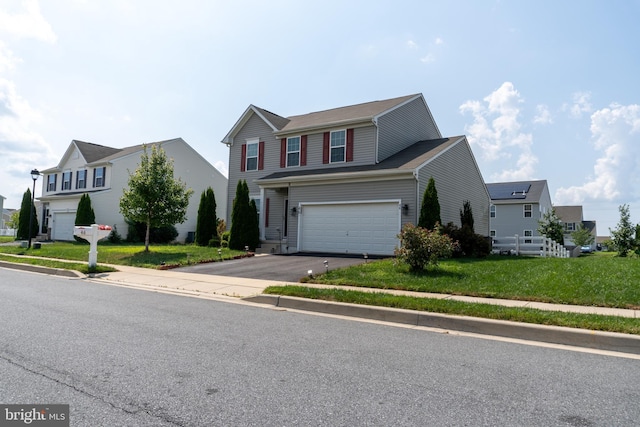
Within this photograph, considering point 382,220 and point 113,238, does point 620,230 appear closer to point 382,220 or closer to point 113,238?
point 382,220

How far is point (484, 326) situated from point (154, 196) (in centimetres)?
1715

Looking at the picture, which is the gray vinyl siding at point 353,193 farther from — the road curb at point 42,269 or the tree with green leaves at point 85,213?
the tree with green leaves at point 85,213

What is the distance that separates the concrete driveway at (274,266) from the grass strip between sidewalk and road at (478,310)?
11.0 ft

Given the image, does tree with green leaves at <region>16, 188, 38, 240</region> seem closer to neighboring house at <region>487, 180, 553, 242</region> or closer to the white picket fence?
the white picket fence

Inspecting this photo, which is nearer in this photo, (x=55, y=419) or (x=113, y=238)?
(x=55, y=419)

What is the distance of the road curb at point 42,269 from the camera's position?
1448 centimetres

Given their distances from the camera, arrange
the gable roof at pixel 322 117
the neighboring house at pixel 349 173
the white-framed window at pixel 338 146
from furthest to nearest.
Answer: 1. the white-framed window at pixel 338 146
2. the gable roof at pixel 322 117
3. the neighboring house at pixel 349 173

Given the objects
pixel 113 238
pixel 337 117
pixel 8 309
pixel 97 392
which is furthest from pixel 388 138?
pixel 113 238

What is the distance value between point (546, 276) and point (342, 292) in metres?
5.31

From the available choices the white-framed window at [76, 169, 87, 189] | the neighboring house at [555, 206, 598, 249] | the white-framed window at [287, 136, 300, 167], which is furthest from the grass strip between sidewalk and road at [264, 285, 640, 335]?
the neighboring house at [555, 206, 598, 249]

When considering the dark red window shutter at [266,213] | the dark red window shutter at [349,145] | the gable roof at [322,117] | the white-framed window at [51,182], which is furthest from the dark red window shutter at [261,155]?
the white-framed window at [51,182]

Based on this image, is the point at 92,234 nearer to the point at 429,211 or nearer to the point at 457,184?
the point at 429,211

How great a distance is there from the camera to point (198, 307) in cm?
859

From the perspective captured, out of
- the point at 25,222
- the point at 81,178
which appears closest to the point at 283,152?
the point at 81,178
